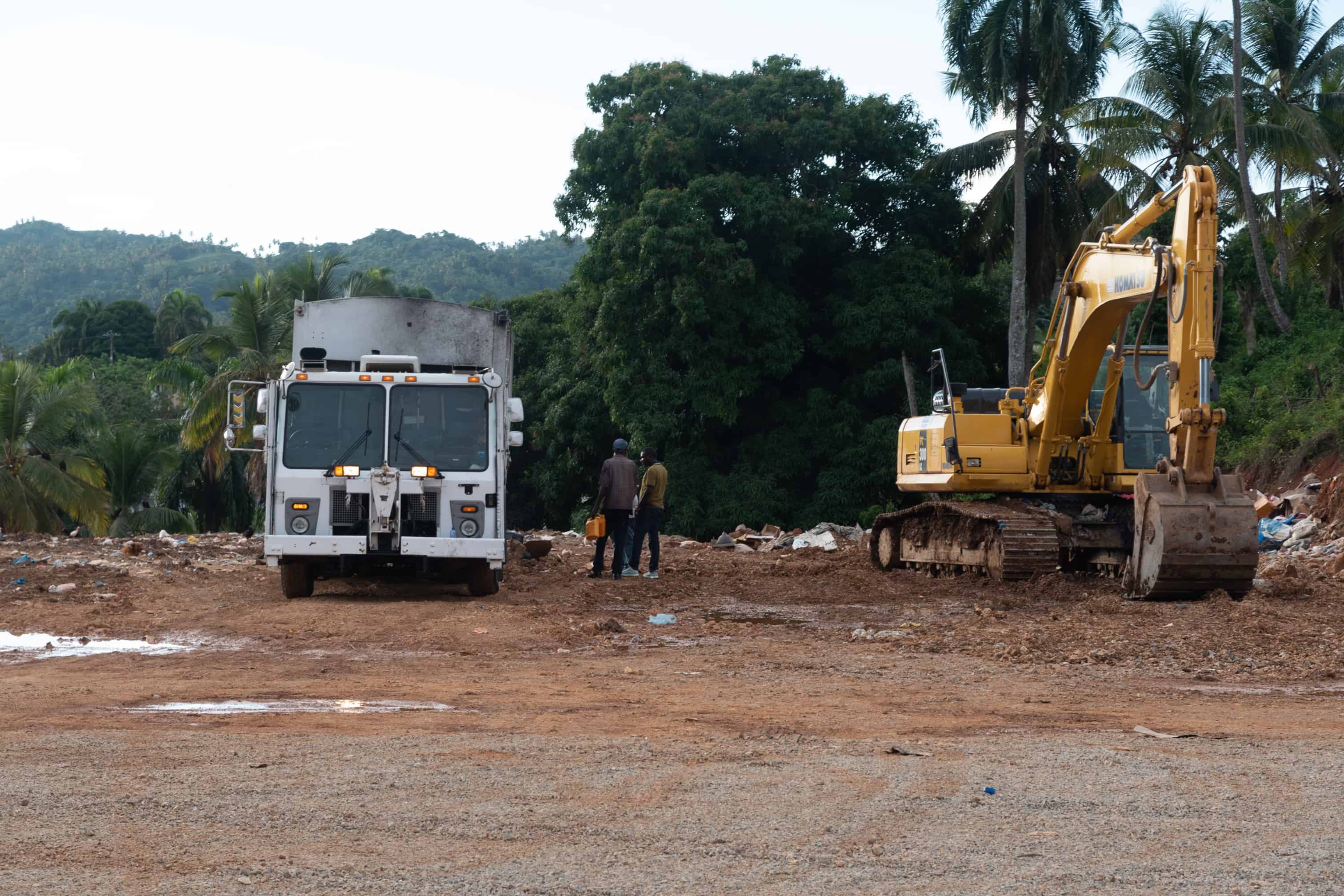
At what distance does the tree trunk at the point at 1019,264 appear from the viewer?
32.1 metres

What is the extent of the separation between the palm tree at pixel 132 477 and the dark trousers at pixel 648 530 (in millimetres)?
22920

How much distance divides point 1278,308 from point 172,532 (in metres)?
28.6

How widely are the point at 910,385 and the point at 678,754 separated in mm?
25169

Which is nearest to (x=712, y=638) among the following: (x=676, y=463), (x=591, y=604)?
(x=591, y=604)

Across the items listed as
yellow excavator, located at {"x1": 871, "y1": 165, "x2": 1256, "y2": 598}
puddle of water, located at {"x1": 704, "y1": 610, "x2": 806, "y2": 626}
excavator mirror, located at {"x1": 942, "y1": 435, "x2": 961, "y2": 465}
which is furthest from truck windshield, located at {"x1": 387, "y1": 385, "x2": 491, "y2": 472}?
excavator mirror, located at {"x1": 942, "y1": 435, "x2": 961, "y2": 465}

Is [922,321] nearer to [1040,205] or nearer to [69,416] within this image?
[1040,205]

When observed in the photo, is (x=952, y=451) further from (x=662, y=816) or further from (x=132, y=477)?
(x=132, y=477)

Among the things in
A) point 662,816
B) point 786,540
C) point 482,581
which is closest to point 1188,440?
point 482,581

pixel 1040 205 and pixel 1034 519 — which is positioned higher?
pixel 1040 205

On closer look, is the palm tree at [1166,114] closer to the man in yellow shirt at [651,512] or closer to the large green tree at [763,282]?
the large green tree at [763,282]

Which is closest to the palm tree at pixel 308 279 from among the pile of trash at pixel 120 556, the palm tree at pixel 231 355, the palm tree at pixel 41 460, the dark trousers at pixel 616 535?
the palm tree at pixel 231 355

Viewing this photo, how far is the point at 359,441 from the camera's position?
14.8 m

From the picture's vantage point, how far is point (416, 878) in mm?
4617

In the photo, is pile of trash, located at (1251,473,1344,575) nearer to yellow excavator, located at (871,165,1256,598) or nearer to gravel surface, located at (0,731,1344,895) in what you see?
yellow excavator, located at (871,165,1256,598)
